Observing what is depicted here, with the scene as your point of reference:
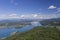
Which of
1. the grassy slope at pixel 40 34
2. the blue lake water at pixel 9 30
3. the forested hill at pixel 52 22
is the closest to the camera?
the blue lake water at pixel 9 30

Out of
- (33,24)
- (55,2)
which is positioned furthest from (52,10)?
(33,24)

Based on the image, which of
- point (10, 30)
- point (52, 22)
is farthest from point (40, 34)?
point (10, 30)

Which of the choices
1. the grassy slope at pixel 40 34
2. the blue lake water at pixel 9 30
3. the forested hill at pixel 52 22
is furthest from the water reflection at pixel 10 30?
the forested hill at pixel 52 22

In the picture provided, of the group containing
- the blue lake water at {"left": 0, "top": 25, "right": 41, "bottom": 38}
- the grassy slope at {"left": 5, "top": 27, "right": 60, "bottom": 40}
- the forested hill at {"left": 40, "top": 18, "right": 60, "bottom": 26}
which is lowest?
the grassy slope at {"left": 5, "top": 27, "right": 60, "bottom": 40}

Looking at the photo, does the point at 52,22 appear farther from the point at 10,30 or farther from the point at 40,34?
the point at 10,30

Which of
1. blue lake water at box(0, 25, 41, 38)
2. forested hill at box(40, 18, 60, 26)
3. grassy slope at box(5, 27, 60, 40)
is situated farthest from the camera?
forested hill at box(40, 18, 60, 26)

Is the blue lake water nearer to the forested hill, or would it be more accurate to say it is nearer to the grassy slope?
the grassy slope

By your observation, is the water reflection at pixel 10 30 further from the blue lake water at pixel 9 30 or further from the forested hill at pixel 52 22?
the forested hill at pixel 52 22

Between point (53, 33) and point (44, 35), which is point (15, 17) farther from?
point (53, 33)

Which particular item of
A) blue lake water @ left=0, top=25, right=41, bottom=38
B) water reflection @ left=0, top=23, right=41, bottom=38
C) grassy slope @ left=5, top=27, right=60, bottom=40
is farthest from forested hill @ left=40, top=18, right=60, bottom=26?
blue lake water @ left=0, top=25, right=41, bottom=38
